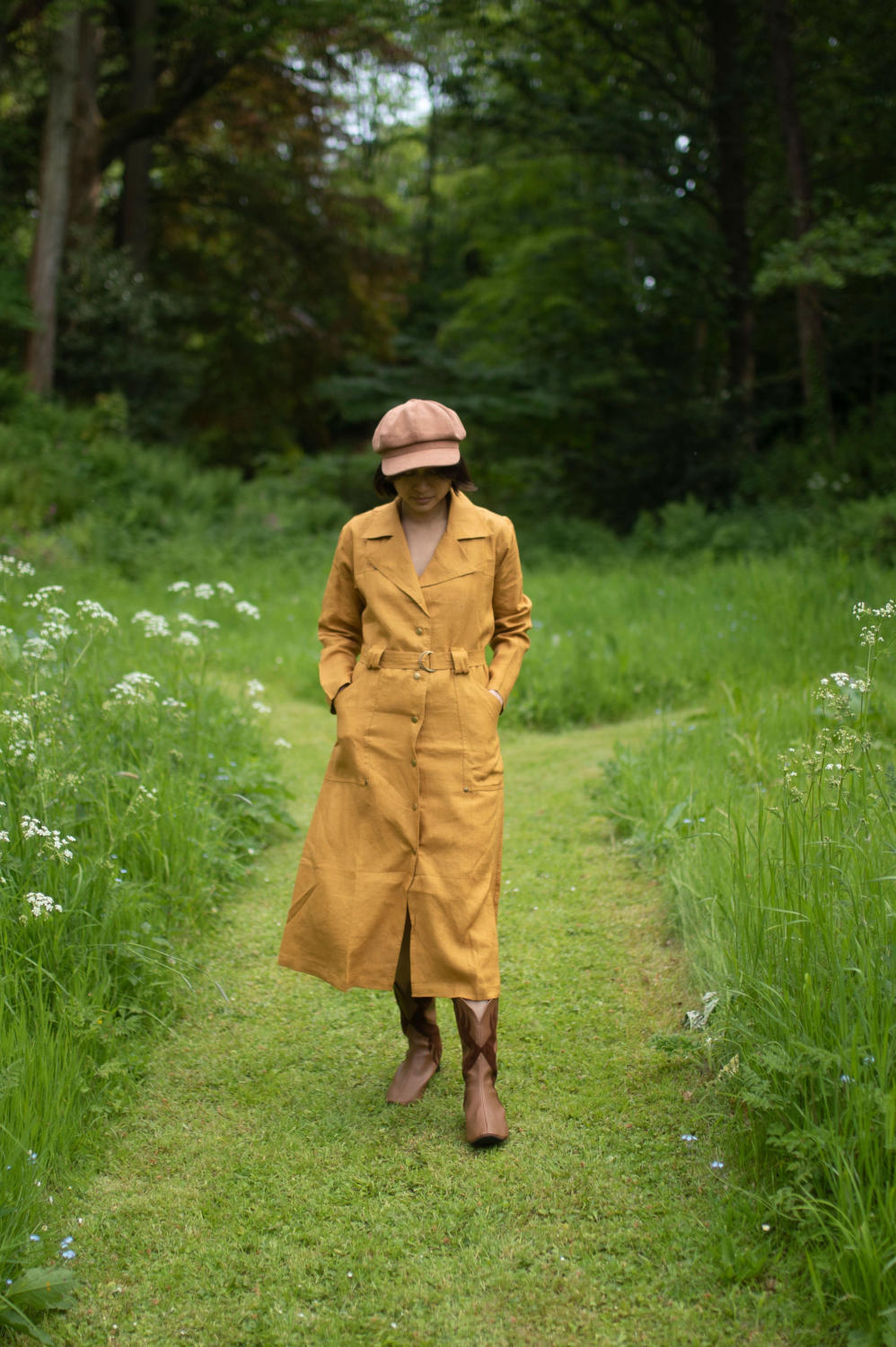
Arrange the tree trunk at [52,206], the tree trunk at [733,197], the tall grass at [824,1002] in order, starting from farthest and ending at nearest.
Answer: the tree trunk at [52,206] → the tree trunk at [733,197] → the tall grass at [824,1002]

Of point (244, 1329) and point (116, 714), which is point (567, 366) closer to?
point (116, 714)

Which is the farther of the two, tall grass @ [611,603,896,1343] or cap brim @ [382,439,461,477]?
cap brim @ [382,439,461,477]

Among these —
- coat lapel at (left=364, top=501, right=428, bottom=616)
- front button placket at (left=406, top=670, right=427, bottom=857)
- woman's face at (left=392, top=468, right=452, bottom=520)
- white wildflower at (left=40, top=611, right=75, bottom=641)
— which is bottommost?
front button placket at (left=406, top=670, right=427, bottom=857)

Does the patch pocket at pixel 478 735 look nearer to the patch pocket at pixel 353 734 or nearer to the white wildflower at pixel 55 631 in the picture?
the patch pocket at pixel 353 734

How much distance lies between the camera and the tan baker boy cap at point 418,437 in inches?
119

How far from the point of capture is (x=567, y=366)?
16.3 m

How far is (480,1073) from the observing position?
310 cm

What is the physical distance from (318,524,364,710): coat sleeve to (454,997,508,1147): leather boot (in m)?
1.01

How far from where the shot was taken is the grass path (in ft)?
7.95

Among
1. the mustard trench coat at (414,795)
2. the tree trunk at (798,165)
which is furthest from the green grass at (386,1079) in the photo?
the tree trunk at (798,165)

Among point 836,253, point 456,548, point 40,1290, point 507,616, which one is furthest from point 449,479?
point 836,253

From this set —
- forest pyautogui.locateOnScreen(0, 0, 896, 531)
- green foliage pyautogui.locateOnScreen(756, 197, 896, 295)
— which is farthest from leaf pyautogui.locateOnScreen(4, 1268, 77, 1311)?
forest pyautogui.locateOnScreen(0, 0, 896, 531)

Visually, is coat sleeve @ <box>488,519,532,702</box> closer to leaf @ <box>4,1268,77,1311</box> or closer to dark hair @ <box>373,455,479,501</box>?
dark hair @ <box>373,455,479,501</box>

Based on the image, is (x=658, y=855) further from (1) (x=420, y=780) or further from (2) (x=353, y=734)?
(2) (x=353, y=734)
